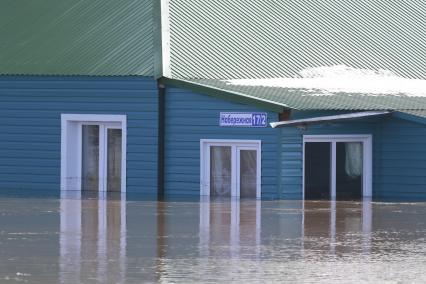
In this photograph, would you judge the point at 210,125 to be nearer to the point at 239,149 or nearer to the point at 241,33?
the point at 239,149

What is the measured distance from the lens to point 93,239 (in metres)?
20.8

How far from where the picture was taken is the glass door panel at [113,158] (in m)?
32.2

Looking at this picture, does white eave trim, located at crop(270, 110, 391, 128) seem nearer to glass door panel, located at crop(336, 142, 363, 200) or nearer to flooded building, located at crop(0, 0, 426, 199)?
flooded building, located at crop(0, 0, 426, 199)

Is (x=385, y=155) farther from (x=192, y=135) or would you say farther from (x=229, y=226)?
(x=229, y=226)

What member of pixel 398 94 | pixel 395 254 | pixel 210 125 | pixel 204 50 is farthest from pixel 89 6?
pixel 395 254

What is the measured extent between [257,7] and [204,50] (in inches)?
135

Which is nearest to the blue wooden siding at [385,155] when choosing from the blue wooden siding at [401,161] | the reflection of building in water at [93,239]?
the blue wooden siding at [401,161]

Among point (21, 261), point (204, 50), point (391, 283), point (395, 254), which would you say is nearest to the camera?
point (391, 283)

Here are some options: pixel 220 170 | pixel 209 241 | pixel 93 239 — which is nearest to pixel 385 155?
pixel 220 170

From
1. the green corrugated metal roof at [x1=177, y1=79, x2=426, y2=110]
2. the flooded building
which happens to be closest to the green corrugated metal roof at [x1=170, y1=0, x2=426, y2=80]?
the flooded building

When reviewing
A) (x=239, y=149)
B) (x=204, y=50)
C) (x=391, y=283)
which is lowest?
(x=391, y=283)

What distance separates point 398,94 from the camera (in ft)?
106

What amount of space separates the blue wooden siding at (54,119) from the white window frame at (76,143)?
153 millimetres

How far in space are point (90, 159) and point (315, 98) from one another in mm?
6084
